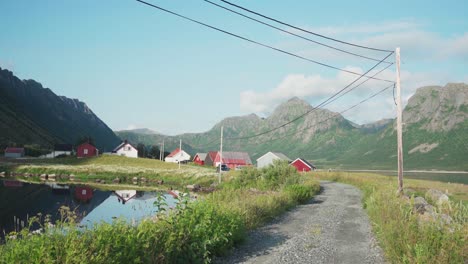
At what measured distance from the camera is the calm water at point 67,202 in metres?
32.3

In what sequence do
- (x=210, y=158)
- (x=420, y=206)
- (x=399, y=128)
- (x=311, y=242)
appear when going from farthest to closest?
1. (x=210, y=158)
2. (x=399, y=128)
3. (x=420, y=206)
4. (x=311, y=242)

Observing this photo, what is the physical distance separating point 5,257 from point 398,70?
26409 millimetres

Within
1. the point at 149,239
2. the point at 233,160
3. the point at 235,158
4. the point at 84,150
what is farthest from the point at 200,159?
the point at 149,239

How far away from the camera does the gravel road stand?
41.0 feet

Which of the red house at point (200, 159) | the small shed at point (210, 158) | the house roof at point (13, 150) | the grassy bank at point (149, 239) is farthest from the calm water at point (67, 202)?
the red house at point (200, 159)

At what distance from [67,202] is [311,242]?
110 feet

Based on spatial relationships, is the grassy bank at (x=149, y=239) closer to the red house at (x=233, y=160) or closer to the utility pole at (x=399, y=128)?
the utility pole at (x=399, y=128)

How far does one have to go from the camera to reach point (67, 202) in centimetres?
4138

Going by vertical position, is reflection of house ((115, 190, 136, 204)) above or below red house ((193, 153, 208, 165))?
below

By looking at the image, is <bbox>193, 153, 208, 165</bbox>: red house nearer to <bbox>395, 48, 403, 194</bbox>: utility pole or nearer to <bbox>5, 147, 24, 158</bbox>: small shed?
<bbox>5, 147, 24, 158</bbox>: small shed

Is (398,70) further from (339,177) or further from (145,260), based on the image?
(339,177)

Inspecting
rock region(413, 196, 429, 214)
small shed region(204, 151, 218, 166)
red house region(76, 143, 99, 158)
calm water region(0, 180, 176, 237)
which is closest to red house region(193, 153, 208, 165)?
small shed region(204, 151, 218, 166)

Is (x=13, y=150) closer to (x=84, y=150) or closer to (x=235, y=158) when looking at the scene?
(x=84, y=150)

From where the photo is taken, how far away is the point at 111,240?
879 centimetres
